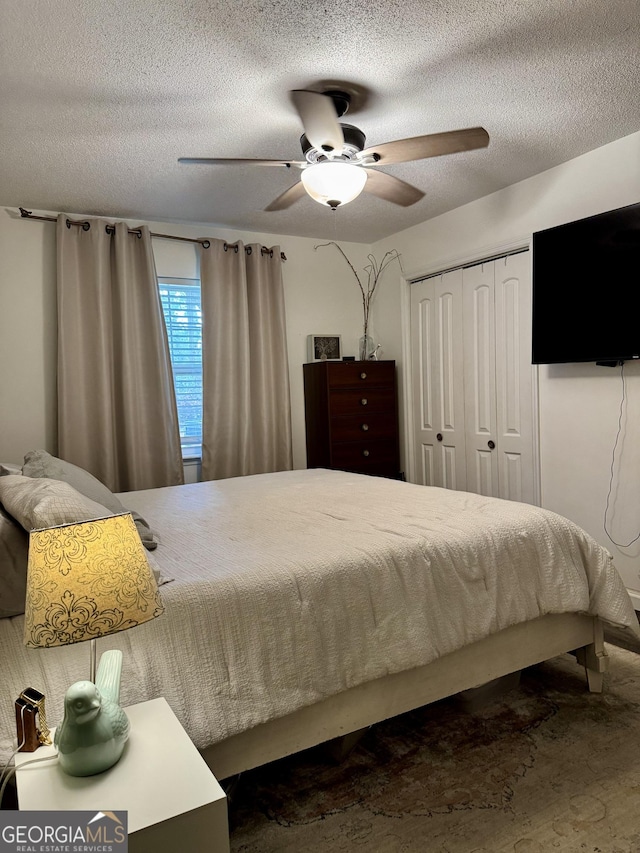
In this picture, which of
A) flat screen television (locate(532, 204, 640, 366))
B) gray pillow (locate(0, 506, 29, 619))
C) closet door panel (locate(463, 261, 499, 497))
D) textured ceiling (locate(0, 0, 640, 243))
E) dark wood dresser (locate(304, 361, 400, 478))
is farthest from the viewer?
dark wood dresser (locate(304, 361, 400, 478))

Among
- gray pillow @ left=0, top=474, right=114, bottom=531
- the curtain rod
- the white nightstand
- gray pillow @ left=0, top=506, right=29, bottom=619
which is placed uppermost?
the curtain rod

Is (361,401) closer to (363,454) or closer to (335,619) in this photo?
(363,454)

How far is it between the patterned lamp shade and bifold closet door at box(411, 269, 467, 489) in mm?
3363

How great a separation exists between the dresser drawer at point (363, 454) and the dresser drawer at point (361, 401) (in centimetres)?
25

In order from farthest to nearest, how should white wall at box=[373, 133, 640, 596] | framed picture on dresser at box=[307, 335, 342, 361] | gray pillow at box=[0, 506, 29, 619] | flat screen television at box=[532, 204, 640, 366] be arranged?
framed picture on dresser at box=[307, 335, 342, 361] → white wall at box=[373, 133, 640, 596] → flat screen television at box=[532, 204, 640, 366] → gray pillow at box=[0, 506, 29, 619]

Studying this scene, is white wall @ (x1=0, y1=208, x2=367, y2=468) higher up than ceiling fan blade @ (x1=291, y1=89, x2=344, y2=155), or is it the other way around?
ceiling fan blade @ (x1=291, y1=89, x2=344, y2=155)

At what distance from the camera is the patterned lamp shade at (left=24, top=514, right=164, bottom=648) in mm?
1025

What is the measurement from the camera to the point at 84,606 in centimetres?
104

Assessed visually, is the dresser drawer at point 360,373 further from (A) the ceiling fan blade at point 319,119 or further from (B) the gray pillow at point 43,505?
(B) the gray pillow at point 43,505

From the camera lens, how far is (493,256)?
3.77m

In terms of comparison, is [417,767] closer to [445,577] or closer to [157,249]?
[445,577]

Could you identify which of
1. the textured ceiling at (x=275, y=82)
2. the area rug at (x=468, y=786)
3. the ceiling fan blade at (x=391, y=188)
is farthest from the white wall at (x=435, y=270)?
the area rug at (x=468, y=786)

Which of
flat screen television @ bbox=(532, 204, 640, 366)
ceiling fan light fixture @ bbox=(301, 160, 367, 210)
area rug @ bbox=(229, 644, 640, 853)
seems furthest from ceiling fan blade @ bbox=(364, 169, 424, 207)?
area rug @ bbox=(229, 644, 640, 853)

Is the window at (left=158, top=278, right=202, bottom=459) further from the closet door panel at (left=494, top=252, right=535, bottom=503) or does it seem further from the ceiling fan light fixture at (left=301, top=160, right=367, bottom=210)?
the closet door panel at (left=494, top=252, right=535, bottom=503)
